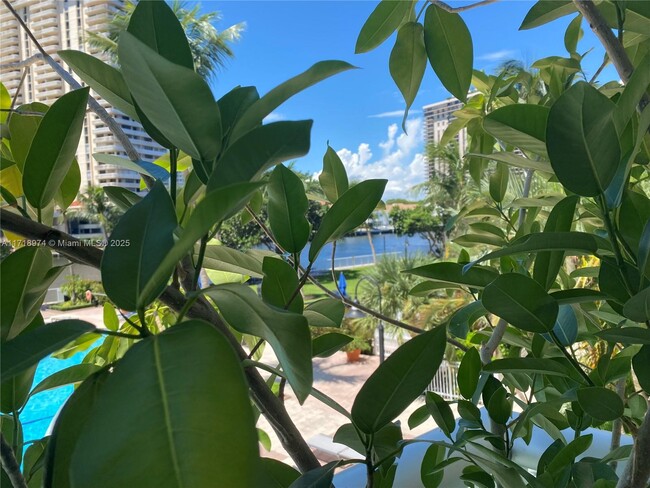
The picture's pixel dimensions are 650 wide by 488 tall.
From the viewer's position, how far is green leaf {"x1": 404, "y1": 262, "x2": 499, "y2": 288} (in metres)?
0.33

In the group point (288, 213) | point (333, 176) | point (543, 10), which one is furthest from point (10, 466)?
point (543, 10)

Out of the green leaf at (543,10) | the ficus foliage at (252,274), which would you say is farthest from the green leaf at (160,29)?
the green leaf at (543,10)

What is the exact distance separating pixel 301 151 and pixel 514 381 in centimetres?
43

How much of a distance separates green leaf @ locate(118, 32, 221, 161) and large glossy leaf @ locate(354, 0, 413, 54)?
0.88ft

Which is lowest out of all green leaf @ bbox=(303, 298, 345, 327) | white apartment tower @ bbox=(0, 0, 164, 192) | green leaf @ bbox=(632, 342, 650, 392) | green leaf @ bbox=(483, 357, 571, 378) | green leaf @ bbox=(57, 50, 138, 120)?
green leaf @ bbox=(483, 357, 571, 378)

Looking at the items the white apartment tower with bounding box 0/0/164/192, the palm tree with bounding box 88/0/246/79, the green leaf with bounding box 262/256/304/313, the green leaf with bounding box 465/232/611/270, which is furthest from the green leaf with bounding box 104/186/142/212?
the palm tree with bounding box 88/0/246/79

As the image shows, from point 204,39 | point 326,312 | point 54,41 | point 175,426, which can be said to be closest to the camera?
point 175,426

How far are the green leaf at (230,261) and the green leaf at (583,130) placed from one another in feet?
0.67

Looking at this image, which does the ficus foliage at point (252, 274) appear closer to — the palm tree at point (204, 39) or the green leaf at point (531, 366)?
the green leaf at point (531, 366)

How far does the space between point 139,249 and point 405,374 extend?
0.14 meters

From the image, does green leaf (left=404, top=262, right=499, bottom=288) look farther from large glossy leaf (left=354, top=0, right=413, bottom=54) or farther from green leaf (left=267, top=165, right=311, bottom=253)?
large glossy leaf (left=354, top=0, right=413, bottom=54)

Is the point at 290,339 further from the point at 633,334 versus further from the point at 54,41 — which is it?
the point at 54,41

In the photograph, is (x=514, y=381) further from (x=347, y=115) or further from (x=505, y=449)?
(x=347, y=115)

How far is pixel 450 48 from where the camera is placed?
39 centimetres
